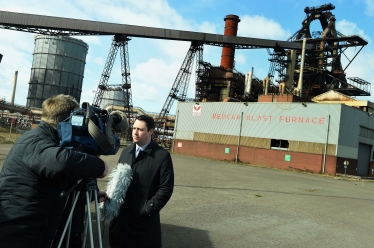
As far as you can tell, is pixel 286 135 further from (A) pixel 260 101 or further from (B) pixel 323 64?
(B) pixel 323 64

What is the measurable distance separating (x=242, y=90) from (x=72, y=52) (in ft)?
67.9

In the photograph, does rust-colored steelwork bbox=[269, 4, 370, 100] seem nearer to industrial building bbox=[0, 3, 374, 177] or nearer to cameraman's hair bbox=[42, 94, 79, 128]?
industrial building bbox=[0, 3, 374, 177]

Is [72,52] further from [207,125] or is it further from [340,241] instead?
[340,241]

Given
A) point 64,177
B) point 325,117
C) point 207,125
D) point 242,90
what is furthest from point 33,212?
point 242,90

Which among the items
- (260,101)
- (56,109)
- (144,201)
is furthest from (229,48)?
(56,109)

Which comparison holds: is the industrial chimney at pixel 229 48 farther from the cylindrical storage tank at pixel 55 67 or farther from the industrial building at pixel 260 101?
the cylindrical storage tank at pixel 55 67

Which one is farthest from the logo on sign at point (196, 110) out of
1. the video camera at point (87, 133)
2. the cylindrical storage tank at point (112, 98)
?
the video camera at point (87, 133)

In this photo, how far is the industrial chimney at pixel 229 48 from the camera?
39844 millimetres

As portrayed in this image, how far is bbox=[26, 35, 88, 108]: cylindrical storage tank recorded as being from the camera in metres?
39.2

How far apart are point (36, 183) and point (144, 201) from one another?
1066 millimetres

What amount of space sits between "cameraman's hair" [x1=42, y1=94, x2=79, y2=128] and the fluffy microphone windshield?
2.55ft

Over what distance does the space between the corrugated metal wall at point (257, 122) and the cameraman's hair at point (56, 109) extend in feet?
75.6

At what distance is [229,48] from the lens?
40.2 meters

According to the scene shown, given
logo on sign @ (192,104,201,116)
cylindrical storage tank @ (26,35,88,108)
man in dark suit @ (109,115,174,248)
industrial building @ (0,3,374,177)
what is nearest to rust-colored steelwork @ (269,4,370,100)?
industrial building @ (0,3,374,177)
